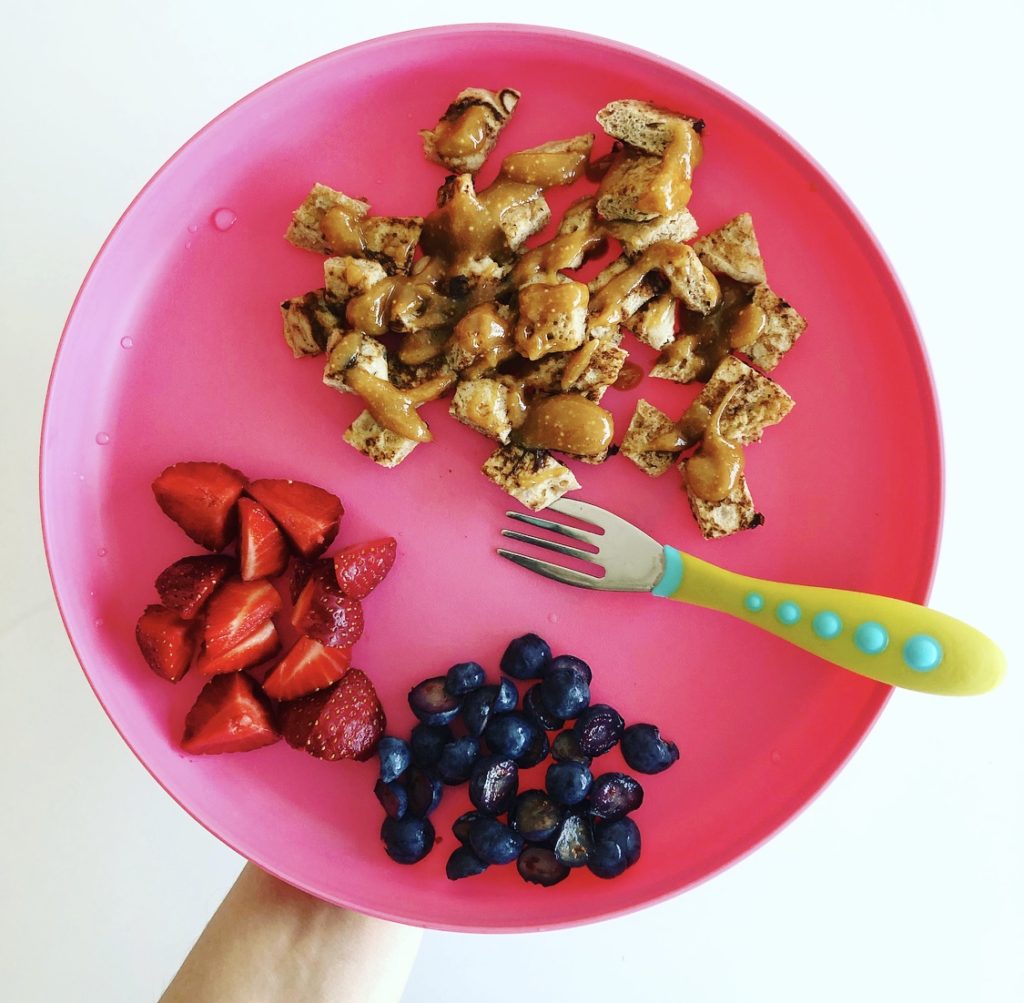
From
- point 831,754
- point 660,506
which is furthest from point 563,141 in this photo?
point 831,754

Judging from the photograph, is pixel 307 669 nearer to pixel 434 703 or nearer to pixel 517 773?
pixel 434 703

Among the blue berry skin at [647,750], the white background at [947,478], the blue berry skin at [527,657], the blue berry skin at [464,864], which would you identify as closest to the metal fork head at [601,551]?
the blue berry skin at [527,657]

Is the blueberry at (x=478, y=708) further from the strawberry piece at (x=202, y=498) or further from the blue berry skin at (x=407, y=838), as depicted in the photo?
the strawberry piece at (x=202, y=498)

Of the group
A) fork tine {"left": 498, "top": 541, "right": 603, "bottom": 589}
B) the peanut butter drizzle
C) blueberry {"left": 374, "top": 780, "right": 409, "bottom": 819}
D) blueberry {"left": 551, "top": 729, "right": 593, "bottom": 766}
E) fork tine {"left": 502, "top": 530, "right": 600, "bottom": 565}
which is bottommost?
blueberry {"left": 374, "top": 780, "right": 409, "bottom": 819}

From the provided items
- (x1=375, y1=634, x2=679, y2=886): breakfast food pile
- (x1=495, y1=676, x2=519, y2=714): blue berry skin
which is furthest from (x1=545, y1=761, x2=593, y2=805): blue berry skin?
(x1=495, y1=676, x2=519, y2=714): blue berry skin

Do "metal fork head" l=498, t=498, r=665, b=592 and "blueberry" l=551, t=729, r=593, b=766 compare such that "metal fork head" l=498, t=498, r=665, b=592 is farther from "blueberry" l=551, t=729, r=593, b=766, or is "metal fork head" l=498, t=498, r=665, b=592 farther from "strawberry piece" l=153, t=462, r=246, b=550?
"strawberry piece" l=153, t=462, r=246, b=550

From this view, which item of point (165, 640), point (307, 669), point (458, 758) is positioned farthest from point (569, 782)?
point (165, 640)
